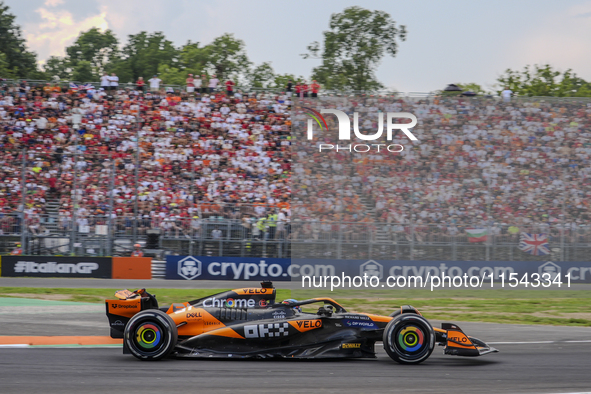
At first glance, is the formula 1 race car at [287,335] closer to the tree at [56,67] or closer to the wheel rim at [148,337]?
the wheel rim at [148,337]

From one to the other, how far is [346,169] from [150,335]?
43.8 ft

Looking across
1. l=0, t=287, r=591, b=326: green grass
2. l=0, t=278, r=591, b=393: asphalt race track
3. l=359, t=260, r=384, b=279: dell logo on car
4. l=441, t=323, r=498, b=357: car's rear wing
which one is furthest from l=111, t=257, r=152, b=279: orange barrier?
l=441, t=323, r=498, b=357: car's rear wing

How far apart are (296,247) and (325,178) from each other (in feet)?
8.99

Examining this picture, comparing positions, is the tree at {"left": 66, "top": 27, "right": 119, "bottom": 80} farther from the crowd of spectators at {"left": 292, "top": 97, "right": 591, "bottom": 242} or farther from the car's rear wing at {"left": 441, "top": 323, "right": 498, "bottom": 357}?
the car's rear wing at {"left": 441, "top": 323, "right": 498, "bottom": 357}

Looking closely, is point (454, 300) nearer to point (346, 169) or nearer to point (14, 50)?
point (346, 169)

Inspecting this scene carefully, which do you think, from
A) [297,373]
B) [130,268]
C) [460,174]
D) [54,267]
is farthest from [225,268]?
[297,373]

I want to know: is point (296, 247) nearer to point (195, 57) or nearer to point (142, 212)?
point (142, 212)

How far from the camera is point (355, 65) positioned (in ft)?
124

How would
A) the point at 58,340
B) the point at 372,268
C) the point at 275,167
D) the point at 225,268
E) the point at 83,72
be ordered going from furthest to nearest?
the point at 83,72
the point at 275,167
the point at 225,268
the point at 372,268
the point at 58,340

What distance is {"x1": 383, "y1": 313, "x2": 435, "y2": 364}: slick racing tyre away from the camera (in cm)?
738

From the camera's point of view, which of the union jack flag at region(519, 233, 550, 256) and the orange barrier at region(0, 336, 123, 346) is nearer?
the orange barrier at region(0, 336, 123, 346)

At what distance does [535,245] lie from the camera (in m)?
18.6

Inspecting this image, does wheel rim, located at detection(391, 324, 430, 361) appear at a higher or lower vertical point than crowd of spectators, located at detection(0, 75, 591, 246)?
lower

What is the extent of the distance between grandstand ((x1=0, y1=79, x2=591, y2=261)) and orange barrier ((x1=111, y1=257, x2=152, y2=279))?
1.54ft
